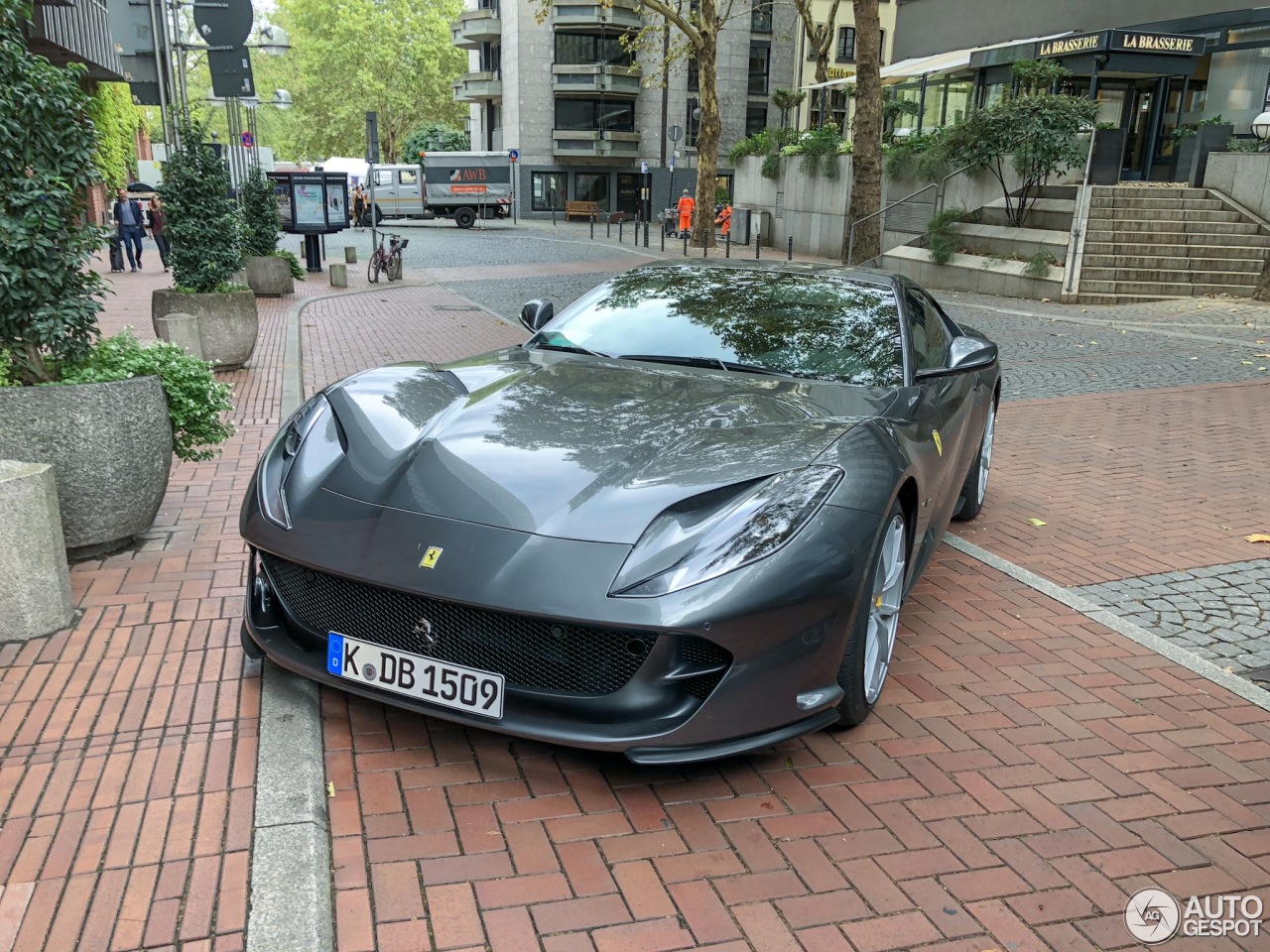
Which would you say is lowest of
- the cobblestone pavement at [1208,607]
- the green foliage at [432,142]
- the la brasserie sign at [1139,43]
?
the cobblestone pavement at [1208,607]

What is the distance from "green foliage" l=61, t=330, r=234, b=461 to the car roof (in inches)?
86.5

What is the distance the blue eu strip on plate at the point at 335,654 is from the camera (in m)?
3.08

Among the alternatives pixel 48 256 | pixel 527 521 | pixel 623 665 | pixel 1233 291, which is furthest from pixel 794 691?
pixel 1233 291

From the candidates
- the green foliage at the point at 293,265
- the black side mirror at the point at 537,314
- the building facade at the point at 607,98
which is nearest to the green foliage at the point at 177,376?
the black side mirror at the point at 537,314

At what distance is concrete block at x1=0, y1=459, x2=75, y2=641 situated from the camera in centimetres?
375

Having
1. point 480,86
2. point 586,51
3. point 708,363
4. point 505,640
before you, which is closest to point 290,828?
point 505,640

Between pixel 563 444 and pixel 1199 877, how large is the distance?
7.15ft

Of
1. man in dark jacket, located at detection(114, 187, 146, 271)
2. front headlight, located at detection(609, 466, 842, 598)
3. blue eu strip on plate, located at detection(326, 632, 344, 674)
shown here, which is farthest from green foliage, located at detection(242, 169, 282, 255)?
front headlight, located at detection(609, 466, 842, 598)

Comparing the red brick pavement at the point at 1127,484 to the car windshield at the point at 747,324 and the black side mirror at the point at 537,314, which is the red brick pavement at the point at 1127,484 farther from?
the black side mirror at the point at 537,314

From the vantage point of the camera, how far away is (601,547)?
2834mm

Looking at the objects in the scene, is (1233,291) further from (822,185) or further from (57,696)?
(57,696)

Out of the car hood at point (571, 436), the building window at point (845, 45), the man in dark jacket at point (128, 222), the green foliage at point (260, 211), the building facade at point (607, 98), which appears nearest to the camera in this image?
the car hood at point (571, 436)

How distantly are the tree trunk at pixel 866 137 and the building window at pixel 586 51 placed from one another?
37.2 meters

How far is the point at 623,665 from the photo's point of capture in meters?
2.82
